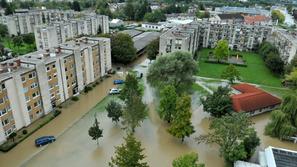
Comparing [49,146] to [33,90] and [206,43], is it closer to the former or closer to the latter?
[33,90]

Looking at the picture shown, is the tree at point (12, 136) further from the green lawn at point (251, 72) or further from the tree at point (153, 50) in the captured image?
the green lawn at point (251, 72)

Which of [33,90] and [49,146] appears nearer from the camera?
[49,146]

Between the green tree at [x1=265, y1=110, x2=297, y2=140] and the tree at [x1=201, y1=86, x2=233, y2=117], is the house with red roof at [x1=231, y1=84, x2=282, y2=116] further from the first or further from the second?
the green tree at [x1=265, y1=110, x2=297, y2=140]

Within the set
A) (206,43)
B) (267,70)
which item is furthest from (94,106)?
(206,43)

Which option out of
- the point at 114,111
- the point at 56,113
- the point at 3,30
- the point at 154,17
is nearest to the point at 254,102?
the point at 114,111

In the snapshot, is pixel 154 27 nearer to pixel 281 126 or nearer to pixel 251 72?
pixel 251 72
